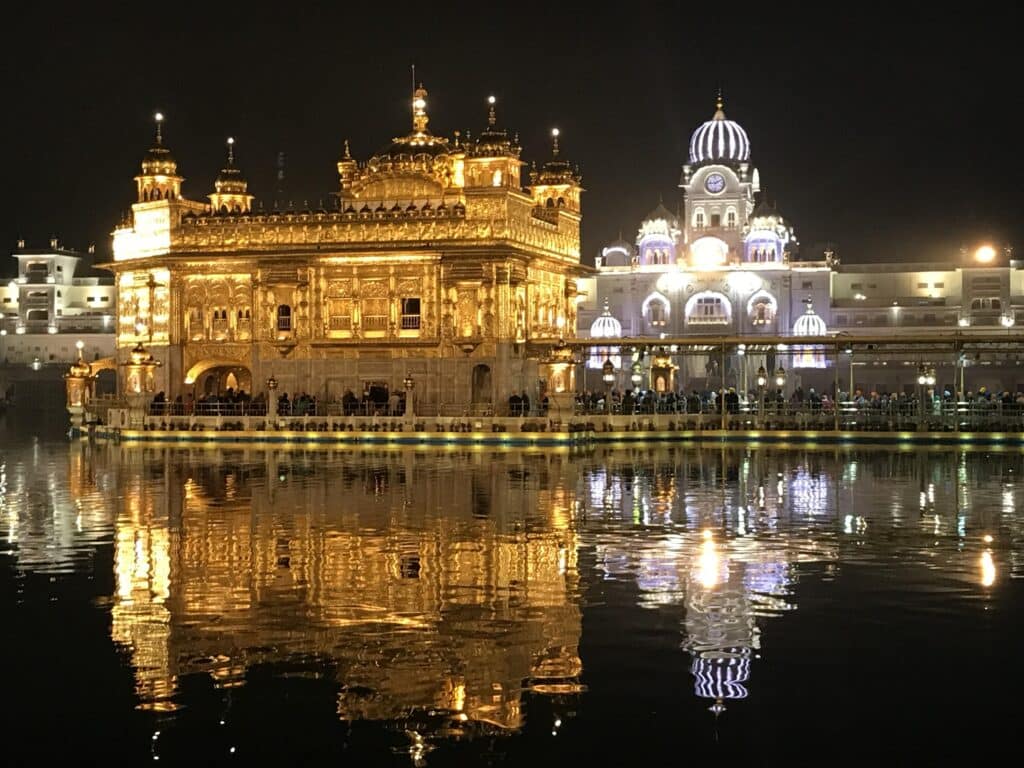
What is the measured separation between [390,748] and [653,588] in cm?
606

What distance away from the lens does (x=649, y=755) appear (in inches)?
374

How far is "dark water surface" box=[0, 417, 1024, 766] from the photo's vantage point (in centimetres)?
993

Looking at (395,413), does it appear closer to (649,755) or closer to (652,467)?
(652,467)

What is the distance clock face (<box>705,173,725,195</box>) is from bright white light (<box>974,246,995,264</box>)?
16.4 meters

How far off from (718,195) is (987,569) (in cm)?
7562

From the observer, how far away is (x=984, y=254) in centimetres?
9256

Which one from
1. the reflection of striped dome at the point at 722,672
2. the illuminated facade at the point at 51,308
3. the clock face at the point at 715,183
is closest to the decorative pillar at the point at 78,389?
the reflection of striped dome at the point at 722,672

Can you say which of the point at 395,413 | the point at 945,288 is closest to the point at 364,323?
the point at 395,413

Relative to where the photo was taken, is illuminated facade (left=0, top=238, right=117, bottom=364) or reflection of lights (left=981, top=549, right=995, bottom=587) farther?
illuminated facade (left=0, top=238, right=117, bottom=364)

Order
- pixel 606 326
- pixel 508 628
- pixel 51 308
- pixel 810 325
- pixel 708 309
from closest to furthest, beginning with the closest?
pixel 508 628, pixel 810 325, pixel 606 326, pixel 708 309, pixel 51 308

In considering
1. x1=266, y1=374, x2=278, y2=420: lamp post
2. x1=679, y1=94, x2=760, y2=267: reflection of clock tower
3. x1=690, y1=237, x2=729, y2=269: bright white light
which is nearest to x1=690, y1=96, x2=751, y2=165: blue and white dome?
x1=679, y1=94, x2=760, y2=267: reflection of clock tower

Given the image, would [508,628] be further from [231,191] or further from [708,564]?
[231,191]

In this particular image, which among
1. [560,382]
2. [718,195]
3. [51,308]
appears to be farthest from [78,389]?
[51,308]

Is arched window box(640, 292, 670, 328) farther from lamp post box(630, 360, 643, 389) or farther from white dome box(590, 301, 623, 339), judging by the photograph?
lamp post box(630, 360, 643, 389)
